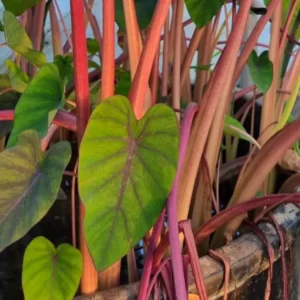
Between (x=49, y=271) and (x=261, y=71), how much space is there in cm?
31

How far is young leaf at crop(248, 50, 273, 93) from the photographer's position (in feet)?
1.89

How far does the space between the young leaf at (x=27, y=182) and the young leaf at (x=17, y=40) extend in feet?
0.44

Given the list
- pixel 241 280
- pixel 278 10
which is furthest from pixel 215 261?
pixel 278 10

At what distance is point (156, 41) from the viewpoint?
18.6 inches

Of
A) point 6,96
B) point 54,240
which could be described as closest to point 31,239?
point 54,240

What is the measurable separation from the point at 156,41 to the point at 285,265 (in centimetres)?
27

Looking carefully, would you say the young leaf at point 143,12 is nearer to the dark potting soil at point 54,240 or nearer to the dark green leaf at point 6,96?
the dark green leaf at point 6,96

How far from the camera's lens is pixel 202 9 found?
22.1 inches

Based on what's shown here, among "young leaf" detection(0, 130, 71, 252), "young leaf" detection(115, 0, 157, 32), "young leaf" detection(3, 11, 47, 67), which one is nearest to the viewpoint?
"young leaf" detection(0, 130, 71, 252)

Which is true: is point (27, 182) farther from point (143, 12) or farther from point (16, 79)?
point (143, 12)

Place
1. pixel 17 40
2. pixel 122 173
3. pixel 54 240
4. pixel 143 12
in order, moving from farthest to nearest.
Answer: pixel 54 240, pixel 143 12, pixel 17 40, pixel 122 173

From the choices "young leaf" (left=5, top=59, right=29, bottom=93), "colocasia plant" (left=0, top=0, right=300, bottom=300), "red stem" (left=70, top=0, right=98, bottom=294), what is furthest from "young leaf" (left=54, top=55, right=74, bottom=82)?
"red stem" (left=70, top=0, right=98, bottom=294)

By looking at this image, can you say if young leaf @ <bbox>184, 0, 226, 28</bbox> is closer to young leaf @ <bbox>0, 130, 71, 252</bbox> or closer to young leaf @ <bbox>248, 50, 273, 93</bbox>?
young leaf @ <bbox>248, 50, 273, 93</bbox>

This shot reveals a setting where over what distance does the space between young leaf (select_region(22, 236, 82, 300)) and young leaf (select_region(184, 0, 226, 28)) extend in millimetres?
265
